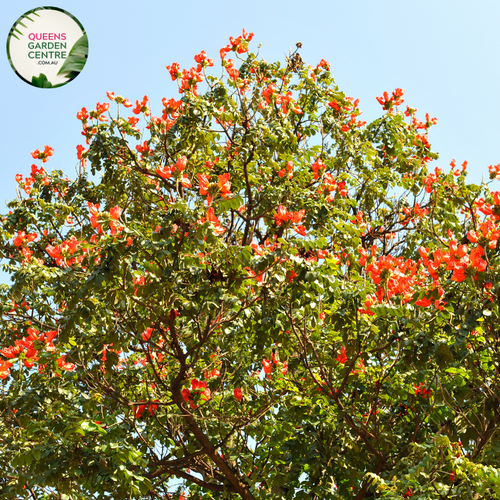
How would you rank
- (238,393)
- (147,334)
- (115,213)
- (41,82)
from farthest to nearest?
(41,82), (147,334), (238,393), (115,213)

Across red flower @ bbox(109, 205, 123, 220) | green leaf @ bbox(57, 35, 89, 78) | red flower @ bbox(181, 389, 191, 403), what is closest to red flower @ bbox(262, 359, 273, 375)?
red flower @ bbox(181, 389, 191, 403)

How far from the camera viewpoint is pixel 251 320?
4.46 metres

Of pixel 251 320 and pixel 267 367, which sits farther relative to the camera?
pixel 267 367

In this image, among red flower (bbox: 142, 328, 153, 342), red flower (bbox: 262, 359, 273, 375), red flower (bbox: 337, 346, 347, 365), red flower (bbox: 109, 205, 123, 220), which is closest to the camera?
red flower (bbox: 109, 205, 123, 220)

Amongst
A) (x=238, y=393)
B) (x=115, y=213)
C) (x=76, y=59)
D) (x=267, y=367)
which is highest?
(x=76, y=59)

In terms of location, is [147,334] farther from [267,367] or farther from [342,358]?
[342,358]

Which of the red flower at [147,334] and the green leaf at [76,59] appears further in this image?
the green leaf at [76,59]

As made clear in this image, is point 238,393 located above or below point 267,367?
below

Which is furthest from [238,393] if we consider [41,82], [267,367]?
[41,82]

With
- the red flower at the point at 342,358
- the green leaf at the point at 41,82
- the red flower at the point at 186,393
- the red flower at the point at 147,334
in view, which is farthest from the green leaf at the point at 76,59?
the red flower at the point at 342,358

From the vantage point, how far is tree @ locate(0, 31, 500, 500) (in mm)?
3818

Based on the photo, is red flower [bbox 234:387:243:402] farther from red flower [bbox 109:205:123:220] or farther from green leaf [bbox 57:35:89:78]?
green leaf [bbox 57:35:89:78]

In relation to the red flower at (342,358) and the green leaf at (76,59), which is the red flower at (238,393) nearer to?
the red flower at (342,358)

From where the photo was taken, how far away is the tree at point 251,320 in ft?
12.5
